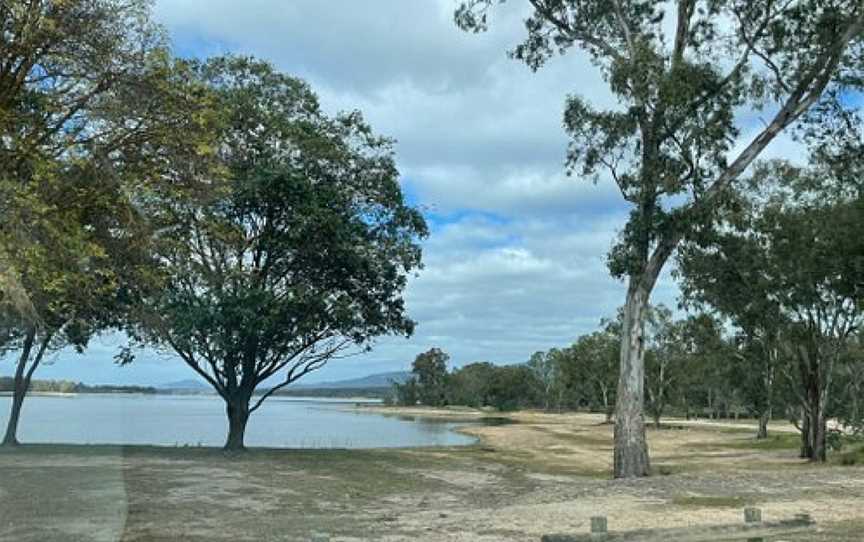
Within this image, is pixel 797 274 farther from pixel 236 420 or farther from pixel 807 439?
pixel 236 420

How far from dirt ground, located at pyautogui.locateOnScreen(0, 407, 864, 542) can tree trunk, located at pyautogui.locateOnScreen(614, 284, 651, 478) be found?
1.94 meters

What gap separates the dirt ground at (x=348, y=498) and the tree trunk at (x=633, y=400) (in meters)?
1.94

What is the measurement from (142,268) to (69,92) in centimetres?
296

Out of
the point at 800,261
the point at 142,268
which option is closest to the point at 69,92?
the point at 142,268

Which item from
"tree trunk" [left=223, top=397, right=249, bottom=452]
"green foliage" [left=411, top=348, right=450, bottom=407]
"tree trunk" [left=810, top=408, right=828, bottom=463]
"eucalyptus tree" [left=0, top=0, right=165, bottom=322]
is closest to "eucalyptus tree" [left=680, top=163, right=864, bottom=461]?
"tree trunk" [left=810, top=408, right=828, bottom=463]

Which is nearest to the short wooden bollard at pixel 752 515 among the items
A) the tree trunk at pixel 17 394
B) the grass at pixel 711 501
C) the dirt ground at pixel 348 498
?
the dirt ground at pixel 348 498

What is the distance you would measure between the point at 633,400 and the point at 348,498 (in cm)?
1025

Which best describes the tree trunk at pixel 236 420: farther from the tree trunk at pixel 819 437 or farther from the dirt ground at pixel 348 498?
the tree trunk at pixel 819 437

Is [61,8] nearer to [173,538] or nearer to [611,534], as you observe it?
[173,538]

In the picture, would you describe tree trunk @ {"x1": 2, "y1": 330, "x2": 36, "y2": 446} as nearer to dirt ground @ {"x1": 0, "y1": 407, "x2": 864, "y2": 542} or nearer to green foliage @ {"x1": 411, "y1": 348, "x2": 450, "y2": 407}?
dirt ground @ {"x1": 0, "y1": 407, "x2": 864, "y2": 542}

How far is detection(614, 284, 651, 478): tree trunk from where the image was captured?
26.4 meters

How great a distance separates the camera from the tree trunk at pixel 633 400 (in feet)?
86.5

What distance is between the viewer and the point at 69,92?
469 inches

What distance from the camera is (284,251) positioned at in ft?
97.3
